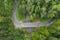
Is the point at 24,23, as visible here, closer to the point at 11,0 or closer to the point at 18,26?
the point at 18,26

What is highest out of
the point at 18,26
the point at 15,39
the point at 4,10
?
the point at 4,10

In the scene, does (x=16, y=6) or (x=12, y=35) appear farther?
(x=16, y=6)

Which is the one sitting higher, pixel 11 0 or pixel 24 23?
pixel 11 0

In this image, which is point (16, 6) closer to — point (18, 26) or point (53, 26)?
point (18, 26)

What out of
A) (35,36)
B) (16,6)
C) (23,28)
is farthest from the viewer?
(16,6)

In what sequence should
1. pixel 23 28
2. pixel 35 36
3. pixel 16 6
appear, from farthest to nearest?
pixel 16 6 → pixel 23 28 → pixel 35 36

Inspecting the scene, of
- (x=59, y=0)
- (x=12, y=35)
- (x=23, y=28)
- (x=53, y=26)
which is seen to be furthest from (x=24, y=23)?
(x=59, y=0)

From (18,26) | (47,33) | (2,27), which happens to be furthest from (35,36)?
(2,27)
